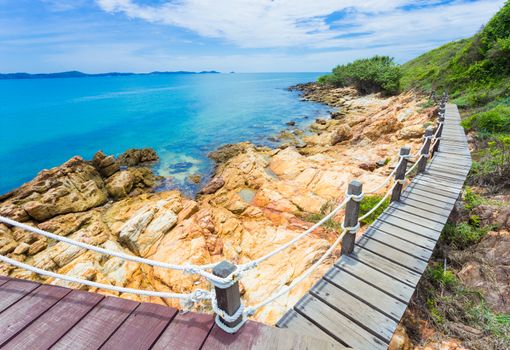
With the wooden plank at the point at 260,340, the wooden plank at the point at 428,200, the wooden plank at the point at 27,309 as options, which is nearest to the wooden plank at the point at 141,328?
the wooden plank at the point at 260,340

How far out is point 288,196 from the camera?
9.80m

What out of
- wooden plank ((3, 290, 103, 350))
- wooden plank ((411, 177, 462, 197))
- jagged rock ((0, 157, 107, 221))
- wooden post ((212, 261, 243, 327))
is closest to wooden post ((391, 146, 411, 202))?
wooden plank ((411, 177, 462, 197))

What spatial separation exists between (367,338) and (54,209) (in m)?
13.1

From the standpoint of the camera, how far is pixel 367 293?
342 centimetres

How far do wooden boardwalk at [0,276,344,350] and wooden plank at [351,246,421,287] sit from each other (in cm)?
198

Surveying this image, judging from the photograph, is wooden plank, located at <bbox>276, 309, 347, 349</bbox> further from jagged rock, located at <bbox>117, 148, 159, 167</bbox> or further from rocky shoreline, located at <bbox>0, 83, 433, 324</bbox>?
jagged rock, located at <bbox>117, 148, 159, 167</bbox>

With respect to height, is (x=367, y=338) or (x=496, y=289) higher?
(x=367, y=338)

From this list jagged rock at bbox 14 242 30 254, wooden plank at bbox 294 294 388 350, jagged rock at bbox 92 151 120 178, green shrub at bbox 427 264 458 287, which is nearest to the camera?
wooden plank at bbox 294 294 388 350

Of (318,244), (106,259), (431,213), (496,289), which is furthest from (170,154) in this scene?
(496,289)

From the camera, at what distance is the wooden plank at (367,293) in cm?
316

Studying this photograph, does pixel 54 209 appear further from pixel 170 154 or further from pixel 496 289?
pixel 496 289

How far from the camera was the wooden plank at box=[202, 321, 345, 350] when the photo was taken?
219 cm

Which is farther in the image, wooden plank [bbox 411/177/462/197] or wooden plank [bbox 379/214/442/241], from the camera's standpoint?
wooden plank [bbox 411/177/462/197]

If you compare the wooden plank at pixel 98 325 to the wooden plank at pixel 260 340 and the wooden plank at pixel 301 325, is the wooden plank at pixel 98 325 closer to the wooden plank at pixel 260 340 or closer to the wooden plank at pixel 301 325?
the wooden plank at pixel 260 340
